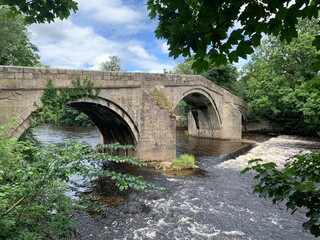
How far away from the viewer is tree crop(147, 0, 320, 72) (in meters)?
2.15

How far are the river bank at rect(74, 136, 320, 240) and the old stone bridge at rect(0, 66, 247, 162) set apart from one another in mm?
3286

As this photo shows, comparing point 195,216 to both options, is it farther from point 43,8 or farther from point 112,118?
point 112,118

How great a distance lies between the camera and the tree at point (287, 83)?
2333 cm

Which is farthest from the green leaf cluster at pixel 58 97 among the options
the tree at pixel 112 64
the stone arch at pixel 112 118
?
the tree at pixel 112 64

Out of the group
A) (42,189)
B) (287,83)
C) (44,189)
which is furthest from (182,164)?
(287,83)

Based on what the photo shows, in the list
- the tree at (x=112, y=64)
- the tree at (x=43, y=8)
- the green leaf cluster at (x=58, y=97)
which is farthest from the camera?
the tree at (x=112, y=64)

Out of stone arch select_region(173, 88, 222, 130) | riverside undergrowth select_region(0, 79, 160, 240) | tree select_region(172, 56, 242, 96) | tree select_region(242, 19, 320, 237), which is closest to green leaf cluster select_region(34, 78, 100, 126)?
riverside undergrowth select_region(0, 79, 160, 240)

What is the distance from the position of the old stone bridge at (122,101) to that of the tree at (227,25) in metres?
7.38

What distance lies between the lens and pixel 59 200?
4234 millimetres

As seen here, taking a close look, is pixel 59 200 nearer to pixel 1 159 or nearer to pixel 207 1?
pixel 1 159

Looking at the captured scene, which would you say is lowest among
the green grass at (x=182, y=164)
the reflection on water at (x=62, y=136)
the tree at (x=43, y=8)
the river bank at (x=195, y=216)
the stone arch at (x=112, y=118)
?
the river bank at (x=195, y=216)

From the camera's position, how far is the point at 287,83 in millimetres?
25016

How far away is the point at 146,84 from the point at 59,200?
11657 mm

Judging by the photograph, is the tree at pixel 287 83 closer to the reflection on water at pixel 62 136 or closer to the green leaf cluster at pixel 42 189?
the reflection on water at pixel 62 136
